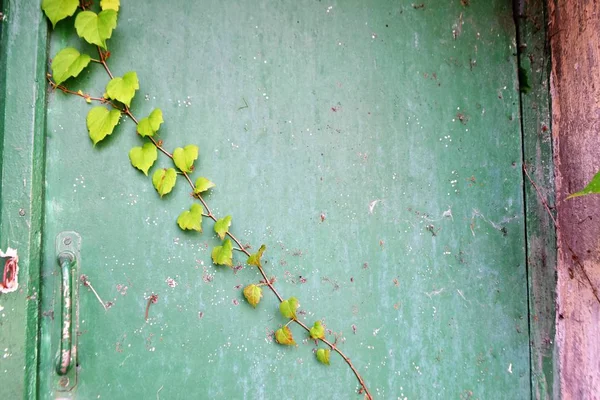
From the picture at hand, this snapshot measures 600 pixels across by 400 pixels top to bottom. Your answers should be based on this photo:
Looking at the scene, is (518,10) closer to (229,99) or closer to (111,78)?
(229,99)

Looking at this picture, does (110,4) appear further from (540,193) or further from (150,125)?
(540,193)

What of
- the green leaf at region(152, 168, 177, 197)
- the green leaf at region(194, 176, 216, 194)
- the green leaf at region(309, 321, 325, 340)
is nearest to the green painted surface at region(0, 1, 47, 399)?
the green leaf at region(152, 168, 177, 197)

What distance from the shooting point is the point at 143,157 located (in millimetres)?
1125

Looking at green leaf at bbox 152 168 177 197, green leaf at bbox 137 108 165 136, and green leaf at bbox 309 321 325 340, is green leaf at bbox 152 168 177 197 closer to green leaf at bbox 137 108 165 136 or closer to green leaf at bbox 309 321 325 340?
green leaf at bbox 137 108 165 136

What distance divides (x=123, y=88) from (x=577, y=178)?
1275 mm

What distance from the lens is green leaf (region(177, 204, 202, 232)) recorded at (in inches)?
45.1

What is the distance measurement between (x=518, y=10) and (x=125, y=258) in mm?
1412

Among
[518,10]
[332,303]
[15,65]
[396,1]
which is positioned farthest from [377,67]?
[15,65]

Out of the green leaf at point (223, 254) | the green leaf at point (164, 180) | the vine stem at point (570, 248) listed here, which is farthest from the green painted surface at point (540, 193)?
the green leaf at point (164, 180)

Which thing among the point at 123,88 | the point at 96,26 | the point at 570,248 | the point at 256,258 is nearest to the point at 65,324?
the point at 256,258

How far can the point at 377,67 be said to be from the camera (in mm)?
1348

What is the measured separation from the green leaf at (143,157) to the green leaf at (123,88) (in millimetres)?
115

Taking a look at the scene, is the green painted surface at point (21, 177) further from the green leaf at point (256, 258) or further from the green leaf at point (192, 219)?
the green leaf at point (256, 258)

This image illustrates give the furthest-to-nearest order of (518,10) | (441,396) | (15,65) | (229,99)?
(518,10) → (441,396) → (229,99) → (15,65)
